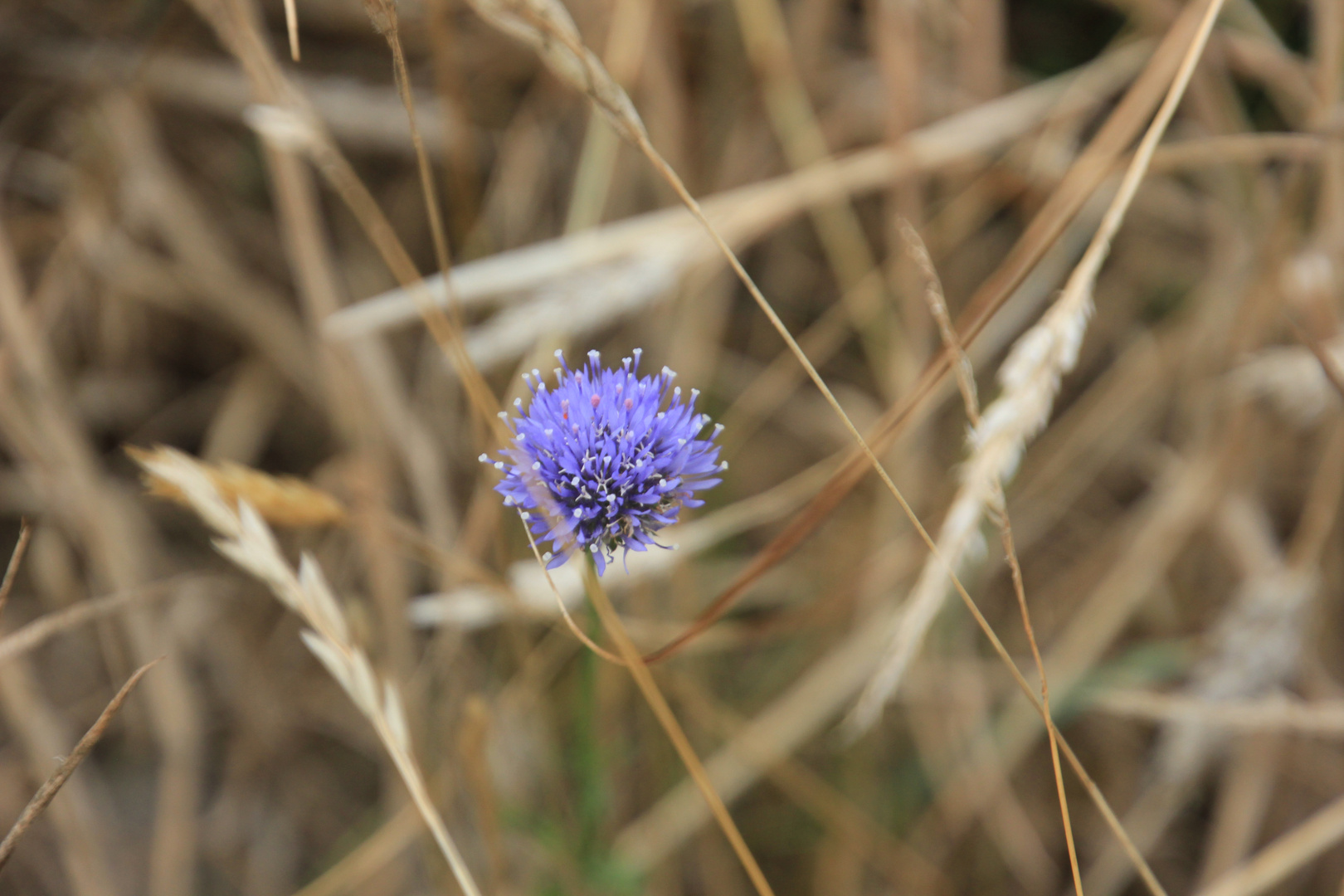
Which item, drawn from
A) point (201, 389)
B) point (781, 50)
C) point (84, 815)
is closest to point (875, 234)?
point (781, 50)

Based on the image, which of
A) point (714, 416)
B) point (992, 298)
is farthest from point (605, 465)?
point (714, 416)

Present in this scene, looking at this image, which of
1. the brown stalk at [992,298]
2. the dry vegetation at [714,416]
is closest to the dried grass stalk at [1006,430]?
the brown stalk at [992,298]

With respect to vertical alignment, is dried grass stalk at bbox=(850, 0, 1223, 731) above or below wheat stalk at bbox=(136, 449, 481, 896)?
below

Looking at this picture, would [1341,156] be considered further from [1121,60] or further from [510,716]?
[510,716]

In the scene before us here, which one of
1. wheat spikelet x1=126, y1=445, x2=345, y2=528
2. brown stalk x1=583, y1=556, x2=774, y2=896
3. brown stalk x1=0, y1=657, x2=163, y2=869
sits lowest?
brown stalk x1=583, y1=556, x2=774, y2=896

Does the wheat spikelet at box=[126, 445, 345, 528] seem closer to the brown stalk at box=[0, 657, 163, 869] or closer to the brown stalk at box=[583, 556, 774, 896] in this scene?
the brown stalk at box=[0, 657, 163, 869]

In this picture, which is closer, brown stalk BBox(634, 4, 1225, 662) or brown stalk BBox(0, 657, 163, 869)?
brown stalk BBox(0, 657, 163, 869)

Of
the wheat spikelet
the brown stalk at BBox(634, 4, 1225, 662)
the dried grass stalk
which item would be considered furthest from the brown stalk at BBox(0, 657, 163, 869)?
the dried grass stalk
